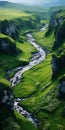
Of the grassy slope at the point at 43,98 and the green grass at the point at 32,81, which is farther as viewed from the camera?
the green grass at the point at 32,81

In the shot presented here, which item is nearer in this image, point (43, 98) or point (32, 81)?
point (43, 98)

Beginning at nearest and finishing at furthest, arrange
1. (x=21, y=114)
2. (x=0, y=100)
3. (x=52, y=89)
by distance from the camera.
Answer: (x=0, y=100), (x=21, y=114), (x=52, y=89)

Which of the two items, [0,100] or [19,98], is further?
[19,98]

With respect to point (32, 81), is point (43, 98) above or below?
above

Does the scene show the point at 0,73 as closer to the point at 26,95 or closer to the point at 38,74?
the point at 38,74

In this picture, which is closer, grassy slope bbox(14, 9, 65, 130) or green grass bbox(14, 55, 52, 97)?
grassy slope bbox(14, 9, 65, 130)

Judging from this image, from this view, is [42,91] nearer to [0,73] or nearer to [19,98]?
[19,98]

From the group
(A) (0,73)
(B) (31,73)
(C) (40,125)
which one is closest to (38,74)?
(B) (31,73)

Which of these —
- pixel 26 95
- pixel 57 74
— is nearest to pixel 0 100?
pixel 26 95

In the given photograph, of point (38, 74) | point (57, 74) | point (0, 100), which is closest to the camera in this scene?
point (0, 100)

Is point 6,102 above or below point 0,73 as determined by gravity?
above
